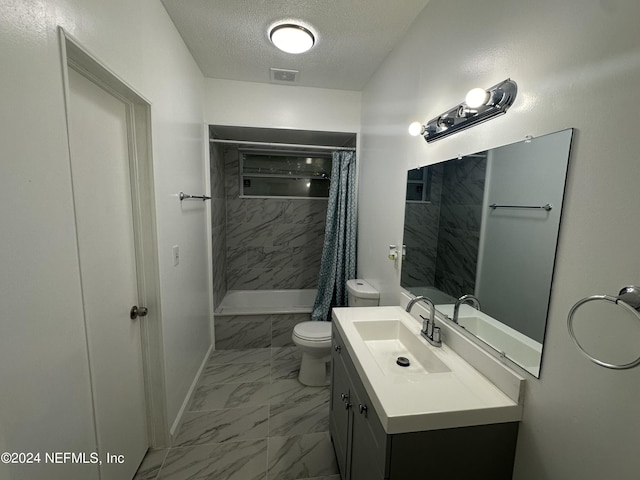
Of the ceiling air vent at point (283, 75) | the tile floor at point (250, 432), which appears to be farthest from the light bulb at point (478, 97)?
the tile floor at point (250, 432)

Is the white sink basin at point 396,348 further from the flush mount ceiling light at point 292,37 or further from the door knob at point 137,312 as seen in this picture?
the flush mount ceiling light at point 292,37

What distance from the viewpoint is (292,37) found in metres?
1.82

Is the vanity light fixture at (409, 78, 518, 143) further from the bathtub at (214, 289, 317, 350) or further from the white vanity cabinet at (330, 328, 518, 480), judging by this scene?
the bathtub at (214, 289, 317, 350)

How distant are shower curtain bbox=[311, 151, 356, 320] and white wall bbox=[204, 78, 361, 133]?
1.15 feet

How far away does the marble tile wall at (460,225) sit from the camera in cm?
125

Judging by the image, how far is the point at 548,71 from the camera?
2.91 ft

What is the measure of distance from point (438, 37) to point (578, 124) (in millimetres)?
1022

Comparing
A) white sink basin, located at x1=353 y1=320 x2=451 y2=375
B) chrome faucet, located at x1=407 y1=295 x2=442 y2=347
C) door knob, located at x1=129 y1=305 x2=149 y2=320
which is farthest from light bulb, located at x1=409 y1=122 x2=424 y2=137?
door knob, located at x1=129 y1=305 x2=149 y2=320

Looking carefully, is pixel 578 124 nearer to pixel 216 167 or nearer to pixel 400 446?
pixel 400 446

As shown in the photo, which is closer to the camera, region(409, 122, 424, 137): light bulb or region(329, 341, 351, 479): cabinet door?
→ region(329, 341, 351, 479): cabinet door

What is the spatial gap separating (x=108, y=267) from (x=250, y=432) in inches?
55.5

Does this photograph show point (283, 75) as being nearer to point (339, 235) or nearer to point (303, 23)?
point (303, 23)

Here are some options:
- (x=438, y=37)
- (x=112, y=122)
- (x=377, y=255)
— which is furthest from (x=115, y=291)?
(x=438, y=37)

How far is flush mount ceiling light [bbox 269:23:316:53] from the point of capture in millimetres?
1778
